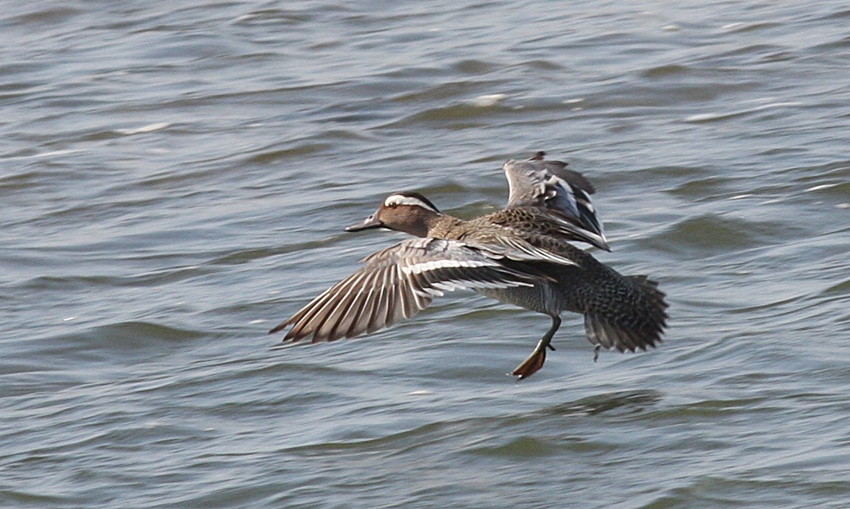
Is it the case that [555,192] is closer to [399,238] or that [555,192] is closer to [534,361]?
[534,361]

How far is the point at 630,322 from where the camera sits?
6.00m

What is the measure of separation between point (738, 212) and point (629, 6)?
18.1 ft


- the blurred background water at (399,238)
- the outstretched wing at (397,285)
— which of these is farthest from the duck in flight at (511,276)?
the blurred background water at (399,238)

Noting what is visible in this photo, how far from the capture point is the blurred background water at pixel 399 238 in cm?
544

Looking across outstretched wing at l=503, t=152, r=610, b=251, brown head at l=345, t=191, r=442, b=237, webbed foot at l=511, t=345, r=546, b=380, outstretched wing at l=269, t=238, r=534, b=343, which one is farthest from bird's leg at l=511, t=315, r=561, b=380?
brown head at l=345, t=191, r=442, b=237

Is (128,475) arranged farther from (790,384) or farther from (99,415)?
(790,384)

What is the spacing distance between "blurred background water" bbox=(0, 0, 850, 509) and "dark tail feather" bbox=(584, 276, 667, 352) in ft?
0.50

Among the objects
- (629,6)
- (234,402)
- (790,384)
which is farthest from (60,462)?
(629,6)

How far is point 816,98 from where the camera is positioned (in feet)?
33.4

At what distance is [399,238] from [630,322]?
8.68ft

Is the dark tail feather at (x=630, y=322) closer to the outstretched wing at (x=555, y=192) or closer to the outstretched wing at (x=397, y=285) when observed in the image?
the outstretched wing at (x=397, y=285)

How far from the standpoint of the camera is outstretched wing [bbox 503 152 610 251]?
675 cm

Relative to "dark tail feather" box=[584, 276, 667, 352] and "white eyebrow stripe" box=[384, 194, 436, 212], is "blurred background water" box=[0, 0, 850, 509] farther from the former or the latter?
"white eyebrow stripe" box=[384, 194, 436, 212]

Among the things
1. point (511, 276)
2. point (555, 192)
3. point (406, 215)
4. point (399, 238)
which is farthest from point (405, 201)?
point (399, 238)
